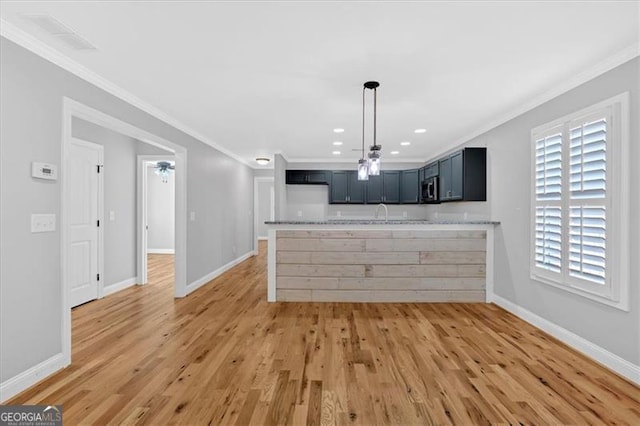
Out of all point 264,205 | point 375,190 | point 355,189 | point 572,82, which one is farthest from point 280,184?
point 264,205

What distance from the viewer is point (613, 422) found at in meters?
1.99

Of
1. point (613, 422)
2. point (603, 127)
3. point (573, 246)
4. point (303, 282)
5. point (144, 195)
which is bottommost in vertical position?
point (613, 422)

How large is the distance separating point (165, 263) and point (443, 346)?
700 cm

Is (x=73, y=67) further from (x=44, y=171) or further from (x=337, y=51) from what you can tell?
(x=337, y=51)

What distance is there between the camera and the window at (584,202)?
2584mm

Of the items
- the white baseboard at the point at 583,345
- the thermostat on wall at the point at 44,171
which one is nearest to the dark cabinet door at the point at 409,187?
the white baseboard at the point at 583,345

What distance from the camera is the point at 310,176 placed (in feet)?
25.0

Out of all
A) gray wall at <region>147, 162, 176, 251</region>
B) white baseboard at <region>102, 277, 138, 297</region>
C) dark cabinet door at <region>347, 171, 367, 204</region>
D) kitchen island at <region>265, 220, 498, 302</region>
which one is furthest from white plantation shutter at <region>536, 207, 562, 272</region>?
gray wall at <region>147, 162, 176, 251</region>

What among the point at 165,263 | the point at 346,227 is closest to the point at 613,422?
the point at 346,227

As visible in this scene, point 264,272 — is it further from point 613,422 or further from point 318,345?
point 613,422

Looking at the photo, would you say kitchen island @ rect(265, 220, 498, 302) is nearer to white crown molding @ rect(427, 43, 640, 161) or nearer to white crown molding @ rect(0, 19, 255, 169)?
white crown molding @ rect(427, 43, 640, 161)

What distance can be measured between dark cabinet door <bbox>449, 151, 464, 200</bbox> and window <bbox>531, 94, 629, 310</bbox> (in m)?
1.40

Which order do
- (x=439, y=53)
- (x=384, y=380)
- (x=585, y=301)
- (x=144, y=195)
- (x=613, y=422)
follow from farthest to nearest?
(x=144, y=195) → (x=585, y=301) → (x=439, y=53) → (x=384, y=380) → (x=613, y=422)

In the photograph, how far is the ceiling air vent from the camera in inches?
84.0
